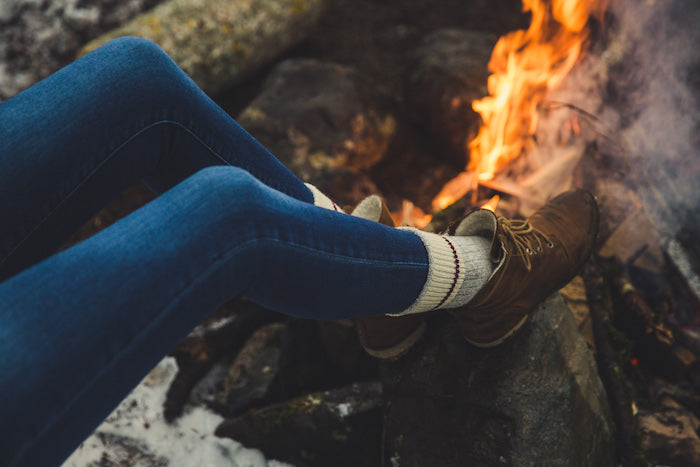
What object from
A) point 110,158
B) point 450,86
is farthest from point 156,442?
point 450,86

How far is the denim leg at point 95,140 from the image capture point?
108cm

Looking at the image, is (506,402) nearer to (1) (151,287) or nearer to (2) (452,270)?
(2) (452,270)

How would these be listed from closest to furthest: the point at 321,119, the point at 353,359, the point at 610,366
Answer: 1. the point at 610,366
2. the point at 353,359
3. the point at 321,119

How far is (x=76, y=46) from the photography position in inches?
134

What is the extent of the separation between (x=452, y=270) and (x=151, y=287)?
2.55 feet

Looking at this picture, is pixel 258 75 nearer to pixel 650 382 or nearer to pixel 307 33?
pixel 307 33

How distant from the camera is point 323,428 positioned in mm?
1831

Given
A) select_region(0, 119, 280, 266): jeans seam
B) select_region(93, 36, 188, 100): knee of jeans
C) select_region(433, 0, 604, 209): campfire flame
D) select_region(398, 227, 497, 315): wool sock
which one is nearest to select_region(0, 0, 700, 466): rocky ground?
select_region(398, 227, 497, 315): wool sock

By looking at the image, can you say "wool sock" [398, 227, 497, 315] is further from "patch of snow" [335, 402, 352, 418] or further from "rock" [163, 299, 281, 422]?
"rock" [163, 299, 281, 422]

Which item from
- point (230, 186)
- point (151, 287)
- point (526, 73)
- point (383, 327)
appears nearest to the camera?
point (151, 287)

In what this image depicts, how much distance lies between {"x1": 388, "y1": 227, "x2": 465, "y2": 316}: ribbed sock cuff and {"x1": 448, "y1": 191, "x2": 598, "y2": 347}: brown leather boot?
0.14 metres

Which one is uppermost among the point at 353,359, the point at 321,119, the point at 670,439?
the point at 321,119

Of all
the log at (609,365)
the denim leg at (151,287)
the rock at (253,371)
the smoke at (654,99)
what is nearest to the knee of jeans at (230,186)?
the denim leg at (151,287)

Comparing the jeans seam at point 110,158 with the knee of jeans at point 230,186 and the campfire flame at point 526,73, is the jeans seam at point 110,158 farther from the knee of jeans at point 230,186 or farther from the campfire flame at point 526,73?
the campfire flame at point 526,73
